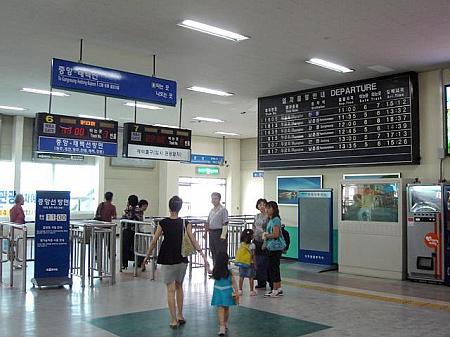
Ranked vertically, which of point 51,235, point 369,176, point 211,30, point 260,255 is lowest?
point 260,255

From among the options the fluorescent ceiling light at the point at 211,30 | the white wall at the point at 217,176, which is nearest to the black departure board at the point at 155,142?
the fluorescent ceiling light at the point at 211,30

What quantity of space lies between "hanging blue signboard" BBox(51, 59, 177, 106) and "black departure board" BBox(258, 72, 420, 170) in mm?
3497

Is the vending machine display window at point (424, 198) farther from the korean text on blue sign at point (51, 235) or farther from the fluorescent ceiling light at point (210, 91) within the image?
the korean text on blue sign at point (51, 235)

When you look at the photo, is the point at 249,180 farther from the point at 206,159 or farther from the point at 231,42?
the point at 231,42

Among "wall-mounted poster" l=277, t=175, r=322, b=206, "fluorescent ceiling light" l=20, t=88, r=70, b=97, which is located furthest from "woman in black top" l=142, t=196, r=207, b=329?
"fluorescent ceiling light" l=20, t=88, r=70, b=97

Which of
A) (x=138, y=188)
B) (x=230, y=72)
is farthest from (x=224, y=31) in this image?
(x=138, y=188)

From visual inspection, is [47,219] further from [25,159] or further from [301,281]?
[25,159]

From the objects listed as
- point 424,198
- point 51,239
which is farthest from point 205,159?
point 51,239

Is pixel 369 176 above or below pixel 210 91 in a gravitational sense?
below

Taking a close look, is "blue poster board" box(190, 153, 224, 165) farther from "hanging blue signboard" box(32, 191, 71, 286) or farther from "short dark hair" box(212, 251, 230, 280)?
"short dark hair" box(212, 251, 230, 280)

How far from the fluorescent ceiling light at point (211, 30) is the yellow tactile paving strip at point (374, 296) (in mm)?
4122

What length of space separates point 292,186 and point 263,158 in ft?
3.04

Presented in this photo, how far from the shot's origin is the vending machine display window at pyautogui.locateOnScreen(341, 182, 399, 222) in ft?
29.6

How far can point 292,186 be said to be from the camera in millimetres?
11367
